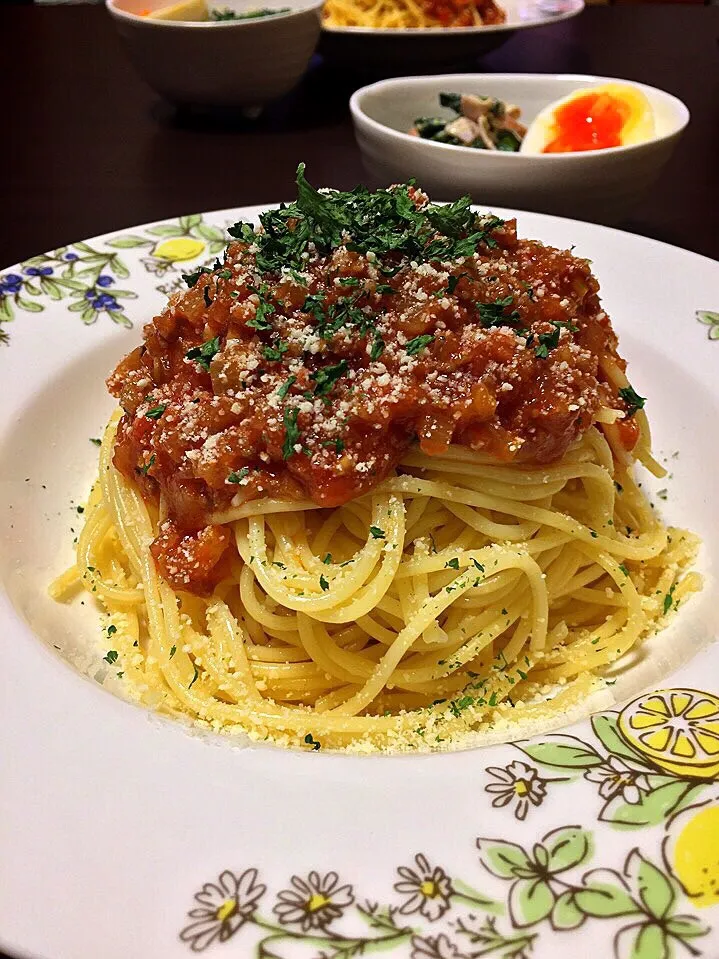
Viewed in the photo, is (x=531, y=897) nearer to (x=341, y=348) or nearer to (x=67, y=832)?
(x=67, y=832)

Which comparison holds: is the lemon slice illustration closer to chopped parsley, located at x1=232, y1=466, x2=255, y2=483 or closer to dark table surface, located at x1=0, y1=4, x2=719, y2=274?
chopped parsley, located at x1=232, y1=466, x2=255, y2=483

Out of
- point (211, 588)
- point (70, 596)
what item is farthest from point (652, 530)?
point (70, 596)

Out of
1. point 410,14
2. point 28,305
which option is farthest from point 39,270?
point 410,14

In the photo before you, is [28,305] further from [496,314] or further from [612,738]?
[612,738]

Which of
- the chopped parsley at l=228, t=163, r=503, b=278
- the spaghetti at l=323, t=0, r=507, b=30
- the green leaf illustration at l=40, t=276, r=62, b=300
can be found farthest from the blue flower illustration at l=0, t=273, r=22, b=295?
the spaghetti at l=323, t=0, r=507, b=30

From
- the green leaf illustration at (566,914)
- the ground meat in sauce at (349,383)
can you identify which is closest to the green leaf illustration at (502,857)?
the green leaf illustration at (566,914)

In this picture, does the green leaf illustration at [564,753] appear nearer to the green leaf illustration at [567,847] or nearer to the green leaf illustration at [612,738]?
the green leaf illustration at [612,738]
